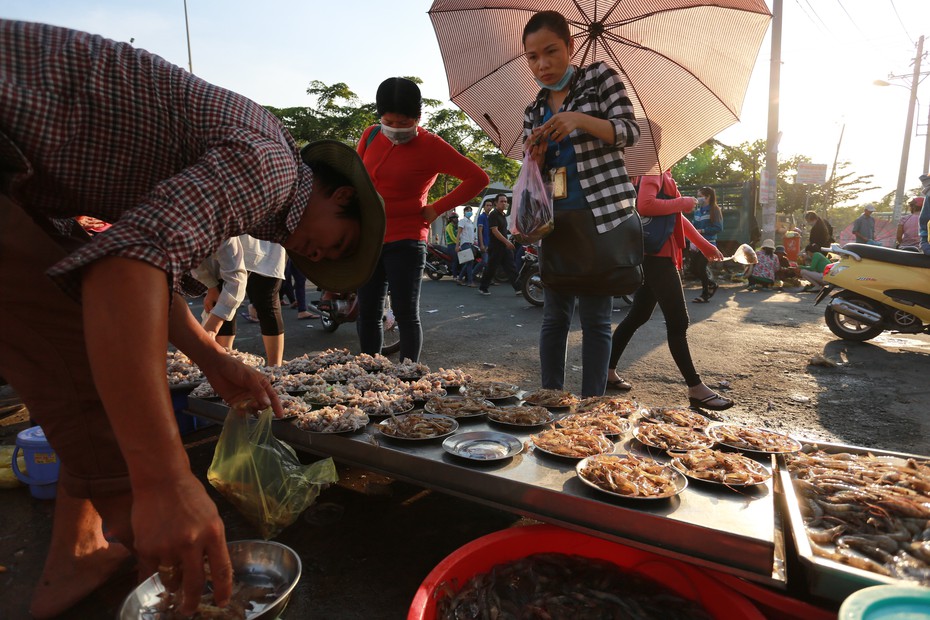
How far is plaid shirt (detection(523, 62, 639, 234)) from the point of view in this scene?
302 centimetres

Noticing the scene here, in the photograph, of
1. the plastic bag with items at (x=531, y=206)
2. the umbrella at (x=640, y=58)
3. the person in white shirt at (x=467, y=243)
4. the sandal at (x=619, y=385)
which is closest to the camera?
the plastic bag with items at (x=531, y=206)

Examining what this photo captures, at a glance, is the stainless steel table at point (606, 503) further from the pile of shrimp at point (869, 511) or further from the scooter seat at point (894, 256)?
the scooter seat at point (894, 256)

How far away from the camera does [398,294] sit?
4.00 meters

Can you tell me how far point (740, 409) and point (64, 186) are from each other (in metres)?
4.96

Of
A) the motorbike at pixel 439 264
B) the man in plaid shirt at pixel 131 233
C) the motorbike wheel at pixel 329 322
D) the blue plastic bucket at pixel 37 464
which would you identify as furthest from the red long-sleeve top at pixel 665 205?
the motorbike at pixel 439 264

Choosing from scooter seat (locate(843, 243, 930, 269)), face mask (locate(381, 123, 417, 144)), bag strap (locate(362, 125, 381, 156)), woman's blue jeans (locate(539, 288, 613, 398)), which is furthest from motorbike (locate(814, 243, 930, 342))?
bag strap (locate(362, 125, 381, 156))

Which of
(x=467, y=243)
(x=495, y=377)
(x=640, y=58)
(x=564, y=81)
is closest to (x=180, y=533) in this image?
(x=564, y=81)

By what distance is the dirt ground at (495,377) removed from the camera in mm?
2285

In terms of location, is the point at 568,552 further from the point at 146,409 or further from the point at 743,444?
the point at 146,409

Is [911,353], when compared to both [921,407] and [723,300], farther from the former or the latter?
[723,300]

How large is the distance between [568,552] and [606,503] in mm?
305

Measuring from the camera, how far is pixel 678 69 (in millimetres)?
3658

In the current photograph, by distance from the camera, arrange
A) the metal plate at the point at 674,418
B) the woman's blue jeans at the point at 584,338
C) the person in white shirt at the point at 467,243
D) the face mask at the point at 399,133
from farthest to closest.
→ the person in white shirt at the point at 467,243 → the face mask at the point at 399,133 → the woman's blue jeans at the point at 584,338 → the metal plate at the point at 674,418

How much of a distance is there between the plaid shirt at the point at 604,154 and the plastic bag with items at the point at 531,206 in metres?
0.25
